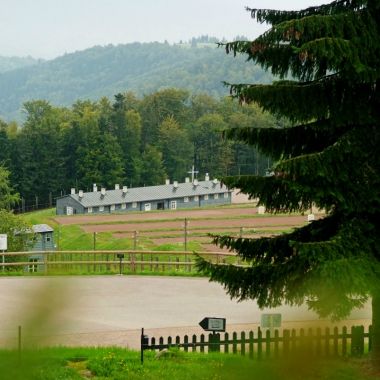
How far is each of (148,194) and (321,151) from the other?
83263 mm

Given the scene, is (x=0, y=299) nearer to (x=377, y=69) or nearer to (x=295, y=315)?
(x=377, y=69)

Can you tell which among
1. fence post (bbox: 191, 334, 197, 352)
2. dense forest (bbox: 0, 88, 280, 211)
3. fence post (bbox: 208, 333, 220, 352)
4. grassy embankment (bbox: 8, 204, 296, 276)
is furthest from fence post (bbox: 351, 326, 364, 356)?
dense forest (bbox: 0, 88, 280, 211)

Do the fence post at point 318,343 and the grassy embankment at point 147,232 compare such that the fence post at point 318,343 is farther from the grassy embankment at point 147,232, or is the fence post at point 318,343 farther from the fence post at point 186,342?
the grassy embankment at point 147,232

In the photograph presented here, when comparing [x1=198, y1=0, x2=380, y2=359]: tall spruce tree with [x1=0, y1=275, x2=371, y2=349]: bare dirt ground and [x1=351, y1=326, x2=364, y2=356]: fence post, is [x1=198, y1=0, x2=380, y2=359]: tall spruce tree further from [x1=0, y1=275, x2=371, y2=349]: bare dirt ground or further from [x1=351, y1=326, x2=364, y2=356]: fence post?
[x1=0, y1=275, x2=371, y2=349]: bare dirt ground

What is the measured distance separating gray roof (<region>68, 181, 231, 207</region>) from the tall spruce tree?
75.6m

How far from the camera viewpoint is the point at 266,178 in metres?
10.5

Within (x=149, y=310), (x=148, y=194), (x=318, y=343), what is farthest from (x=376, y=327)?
(x=148, y=194)

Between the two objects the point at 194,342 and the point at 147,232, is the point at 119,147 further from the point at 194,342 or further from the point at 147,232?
the point at 194,342

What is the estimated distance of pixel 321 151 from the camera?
1022 centimetres

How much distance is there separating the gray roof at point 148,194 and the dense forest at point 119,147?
14.2 feet

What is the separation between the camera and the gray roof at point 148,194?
88000mm

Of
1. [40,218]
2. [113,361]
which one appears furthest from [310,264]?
[40,218]

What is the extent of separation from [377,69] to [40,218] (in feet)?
250

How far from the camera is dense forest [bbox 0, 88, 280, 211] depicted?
9369cm
